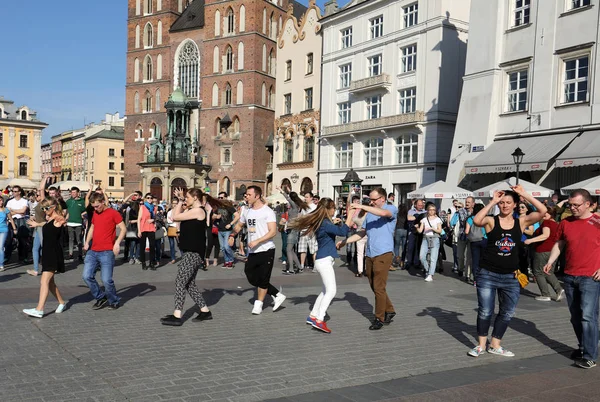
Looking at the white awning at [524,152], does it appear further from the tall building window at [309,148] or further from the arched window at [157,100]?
the arched window at [157,100]

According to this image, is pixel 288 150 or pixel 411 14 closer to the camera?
pixel 411 14

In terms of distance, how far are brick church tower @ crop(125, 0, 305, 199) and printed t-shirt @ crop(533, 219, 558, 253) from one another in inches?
1697

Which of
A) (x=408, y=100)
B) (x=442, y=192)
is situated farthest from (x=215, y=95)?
(x=442, y=192)

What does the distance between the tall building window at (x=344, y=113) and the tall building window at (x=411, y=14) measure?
7321 mm

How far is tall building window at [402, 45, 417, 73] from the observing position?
119 feet

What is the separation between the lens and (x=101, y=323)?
25.6ft

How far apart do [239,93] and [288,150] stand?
10233 mm

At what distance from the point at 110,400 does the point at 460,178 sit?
982 inches

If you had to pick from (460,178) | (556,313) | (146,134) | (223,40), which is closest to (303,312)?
(556,313)

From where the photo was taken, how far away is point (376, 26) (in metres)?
39.4

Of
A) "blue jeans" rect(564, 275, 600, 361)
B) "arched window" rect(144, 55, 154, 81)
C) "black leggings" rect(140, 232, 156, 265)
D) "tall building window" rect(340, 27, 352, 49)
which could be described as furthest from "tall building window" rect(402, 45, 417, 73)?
"arched window" rect(144, 55, 154, 81)

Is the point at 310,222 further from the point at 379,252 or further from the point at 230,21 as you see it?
the point at 230,21

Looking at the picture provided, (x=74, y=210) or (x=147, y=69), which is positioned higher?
(x=147, y=69)

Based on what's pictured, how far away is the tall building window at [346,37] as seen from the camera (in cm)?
4180
